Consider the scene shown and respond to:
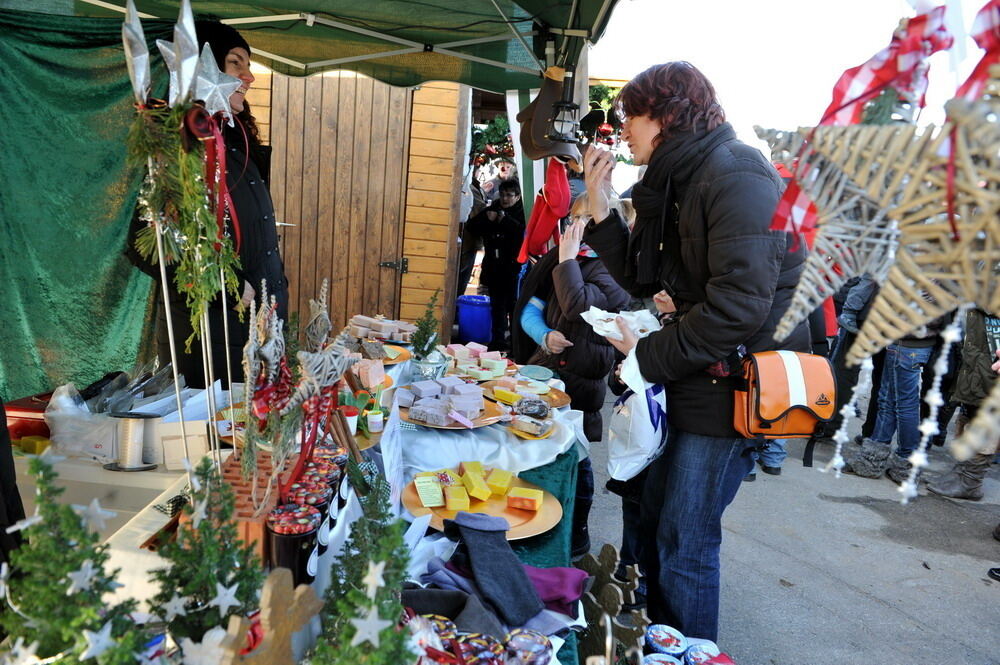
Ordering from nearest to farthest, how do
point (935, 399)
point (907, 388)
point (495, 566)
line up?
1. point (935, 399)
2. point (495, 566)
3. point (907, 388)

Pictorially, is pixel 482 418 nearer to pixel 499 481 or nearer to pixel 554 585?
pixel 499 481

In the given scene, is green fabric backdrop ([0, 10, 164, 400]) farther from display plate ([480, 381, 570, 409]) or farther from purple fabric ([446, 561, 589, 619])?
purple fabric ([446, 561, 589, 619])

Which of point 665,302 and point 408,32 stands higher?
point 408,32

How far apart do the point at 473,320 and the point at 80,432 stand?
4.60 metres

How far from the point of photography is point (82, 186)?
2652 millimetres

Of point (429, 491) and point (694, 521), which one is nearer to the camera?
point (429, 491)

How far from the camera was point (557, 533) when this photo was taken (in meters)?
1.82

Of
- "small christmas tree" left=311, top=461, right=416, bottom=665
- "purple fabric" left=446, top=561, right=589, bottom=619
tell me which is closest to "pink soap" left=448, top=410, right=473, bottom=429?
"purple fabric" left=446, top=561, right=589, bottom=619

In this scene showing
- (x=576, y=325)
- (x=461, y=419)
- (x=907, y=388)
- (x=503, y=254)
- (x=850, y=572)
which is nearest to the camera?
(x=461, y=419)

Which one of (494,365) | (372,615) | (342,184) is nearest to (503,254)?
(342,184)

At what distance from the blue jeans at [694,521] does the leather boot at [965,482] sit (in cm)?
325

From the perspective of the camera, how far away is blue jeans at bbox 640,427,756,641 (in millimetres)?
2041

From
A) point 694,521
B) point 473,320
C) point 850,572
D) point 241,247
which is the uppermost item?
point 241,247

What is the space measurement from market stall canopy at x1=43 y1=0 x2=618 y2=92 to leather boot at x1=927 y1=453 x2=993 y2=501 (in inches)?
143
